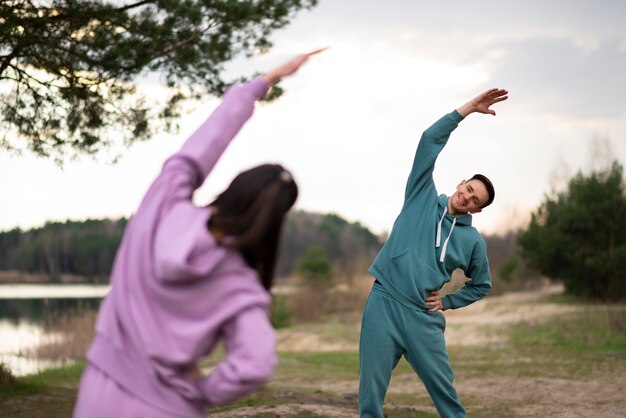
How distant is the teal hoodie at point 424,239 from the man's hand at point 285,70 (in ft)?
7.44

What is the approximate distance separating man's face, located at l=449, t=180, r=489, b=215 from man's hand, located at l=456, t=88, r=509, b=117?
1.41 ft

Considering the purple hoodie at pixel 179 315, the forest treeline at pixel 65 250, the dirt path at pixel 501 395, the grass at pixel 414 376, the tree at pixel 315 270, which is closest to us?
the purple hoodie at pixel 179 315

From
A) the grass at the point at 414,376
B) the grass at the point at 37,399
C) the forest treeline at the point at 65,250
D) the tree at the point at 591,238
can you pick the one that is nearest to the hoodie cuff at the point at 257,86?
the grass at the point at 414,376

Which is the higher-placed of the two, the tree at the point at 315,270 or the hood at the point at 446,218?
the hood at the point at 446,218

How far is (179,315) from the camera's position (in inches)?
82.7

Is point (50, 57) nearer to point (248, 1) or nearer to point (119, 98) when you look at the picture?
point (119, 98)

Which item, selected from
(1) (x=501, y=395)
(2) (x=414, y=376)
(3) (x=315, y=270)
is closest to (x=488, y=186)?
(1) (x=501, y=395)

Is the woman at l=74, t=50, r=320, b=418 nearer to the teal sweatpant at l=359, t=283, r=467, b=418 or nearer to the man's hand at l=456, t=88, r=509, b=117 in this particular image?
the teal sweatpant at l=359, t=283, r=467, b=418

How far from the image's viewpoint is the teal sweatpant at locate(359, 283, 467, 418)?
4719mm

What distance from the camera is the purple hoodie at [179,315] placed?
6.65 ft

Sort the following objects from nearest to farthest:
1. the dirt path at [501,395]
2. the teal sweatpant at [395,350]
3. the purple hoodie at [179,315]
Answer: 1. the purple hoodie at [179,315]
2. the teal sweatpant at [395,350]
3. the dirt path at [501,395]

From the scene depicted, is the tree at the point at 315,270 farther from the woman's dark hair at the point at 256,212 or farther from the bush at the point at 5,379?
the woman's dark hair at the point at 256,212

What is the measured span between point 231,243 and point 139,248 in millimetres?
257

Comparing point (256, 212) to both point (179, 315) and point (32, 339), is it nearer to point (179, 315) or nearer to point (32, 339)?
point (179, 315)
